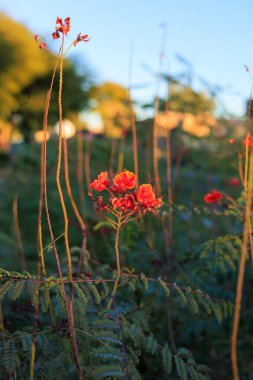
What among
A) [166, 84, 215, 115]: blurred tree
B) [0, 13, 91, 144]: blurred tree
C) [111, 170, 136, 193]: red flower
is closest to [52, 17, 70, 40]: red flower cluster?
[111, 170, 136, 193]: red flower

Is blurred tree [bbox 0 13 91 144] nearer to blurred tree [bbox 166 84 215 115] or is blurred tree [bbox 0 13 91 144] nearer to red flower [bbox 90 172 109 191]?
blurred tree [bbox 166 84 215 115]

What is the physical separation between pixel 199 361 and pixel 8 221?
10.2 ft

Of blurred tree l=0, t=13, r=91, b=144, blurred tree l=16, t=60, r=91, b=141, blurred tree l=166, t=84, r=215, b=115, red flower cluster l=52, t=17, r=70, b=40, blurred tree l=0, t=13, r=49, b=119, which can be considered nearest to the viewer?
red flower cluster l=52, t=17, r=70, b=40

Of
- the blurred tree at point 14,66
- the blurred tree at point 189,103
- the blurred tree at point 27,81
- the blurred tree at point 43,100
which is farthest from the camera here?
the blurred tree at point 43,100

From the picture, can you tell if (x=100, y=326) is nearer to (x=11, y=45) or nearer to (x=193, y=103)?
(x=193, y=103)

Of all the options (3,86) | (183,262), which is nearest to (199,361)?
(183,262)

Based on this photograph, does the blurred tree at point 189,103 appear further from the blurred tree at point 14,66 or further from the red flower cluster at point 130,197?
the blurred tree at point 14,66

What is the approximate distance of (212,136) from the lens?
433cm

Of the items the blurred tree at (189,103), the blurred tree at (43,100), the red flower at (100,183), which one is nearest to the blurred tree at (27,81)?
the blurred tree at (43,100)

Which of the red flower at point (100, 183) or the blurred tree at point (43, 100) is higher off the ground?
the blurred tree at point (43, 100)

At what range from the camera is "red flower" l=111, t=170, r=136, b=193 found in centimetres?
126

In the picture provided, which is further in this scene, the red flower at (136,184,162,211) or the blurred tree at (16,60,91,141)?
the blurred tree at (16,60,91,141)

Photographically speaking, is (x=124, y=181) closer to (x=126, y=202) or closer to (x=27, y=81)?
(x=126, y=202)

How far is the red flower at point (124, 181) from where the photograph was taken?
1258 millimetres
